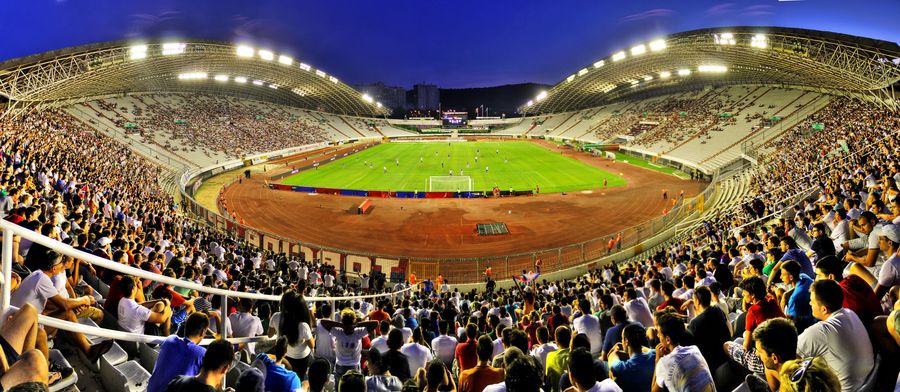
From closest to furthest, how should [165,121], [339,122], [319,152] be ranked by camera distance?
[165,121], [319,152], [339,122]

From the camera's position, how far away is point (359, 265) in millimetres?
23750

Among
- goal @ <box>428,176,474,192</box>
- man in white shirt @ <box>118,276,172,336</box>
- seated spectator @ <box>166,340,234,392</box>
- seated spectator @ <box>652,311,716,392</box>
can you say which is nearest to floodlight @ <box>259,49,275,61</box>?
goal @ <box>428,176,474,192</box>

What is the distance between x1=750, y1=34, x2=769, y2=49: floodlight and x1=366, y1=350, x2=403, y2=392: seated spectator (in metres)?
45.4

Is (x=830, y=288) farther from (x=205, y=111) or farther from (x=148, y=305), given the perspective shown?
(x=205, y=111)

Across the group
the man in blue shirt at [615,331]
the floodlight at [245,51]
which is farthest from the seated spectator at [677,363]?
the floodlight at [245,51]

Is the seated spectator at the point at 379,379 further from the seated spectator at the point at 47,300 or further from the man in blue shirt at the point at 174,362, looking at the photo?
the seated spectator at the point at 47,300

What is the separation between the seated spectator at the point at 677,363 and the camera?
12.5 feet

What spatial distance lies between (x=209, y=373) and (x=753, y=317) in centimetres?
560

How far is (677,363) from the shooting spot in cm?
395

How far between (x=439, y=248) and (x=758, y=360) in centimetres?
2388

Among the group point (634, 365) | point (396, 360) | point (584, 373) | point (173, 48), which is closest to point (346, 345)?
point (396, 360)

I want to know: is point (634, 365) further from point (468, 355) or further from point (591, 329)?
point (468, 355)

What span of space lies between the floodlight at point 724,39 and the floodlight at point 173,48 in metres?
51.4

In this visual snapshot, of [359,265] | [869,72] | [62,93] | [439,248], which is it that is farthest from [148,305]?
[62,93]
